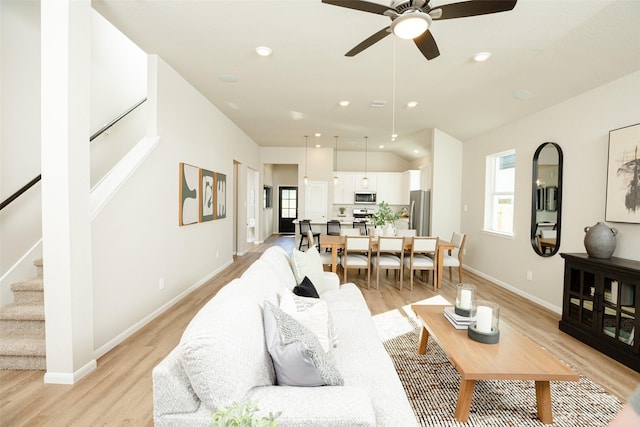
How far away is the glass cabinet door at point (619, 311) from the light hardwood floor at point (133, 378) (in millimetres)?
233

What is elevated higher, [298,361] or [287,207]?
[287,207]

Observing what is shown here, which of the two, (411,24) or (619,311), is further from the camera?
(619,311)

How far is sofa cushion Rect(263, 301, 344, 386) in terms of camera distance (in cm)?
130

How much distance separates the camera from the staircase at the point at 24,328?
7.63ft

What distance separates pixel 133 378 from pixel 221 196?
11.2 ft

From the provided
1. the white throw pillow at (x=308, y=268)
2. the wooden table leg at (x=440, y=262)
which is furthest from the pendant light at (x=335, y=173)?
the white throw pillow at (x=308, y=268)

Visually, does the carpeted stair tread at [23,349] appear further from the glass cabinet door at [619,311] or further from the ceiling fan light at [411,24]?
the glass cabinet door at [619,311]

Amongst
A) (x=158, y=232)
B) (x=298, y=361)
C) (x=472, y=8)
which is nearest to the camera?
(x=298, y=361)

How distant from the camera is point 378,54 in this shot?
325 centimetres

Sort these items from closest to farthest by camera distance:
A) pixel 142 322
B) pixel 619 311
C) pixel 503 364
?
pixel 503 364, pixel 619 311, pixel 142 322

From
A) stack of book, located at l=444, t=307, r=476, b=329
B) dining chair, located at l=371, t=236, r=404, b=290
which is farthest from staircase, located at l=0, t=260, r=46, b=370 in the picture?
dining chair, located at l=371, t=236, r=404, b=290

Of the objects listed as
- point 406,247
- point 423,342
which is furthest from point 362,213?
point 423,342

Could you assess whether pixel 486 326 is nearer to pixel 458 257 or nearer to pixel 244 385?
pixel 244 385

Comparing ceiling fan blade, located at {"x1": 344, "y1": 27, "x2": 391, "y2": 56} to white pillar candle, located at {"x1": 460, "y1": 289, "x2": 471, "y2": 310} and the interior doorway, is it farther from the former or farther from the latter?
the interior doorway
